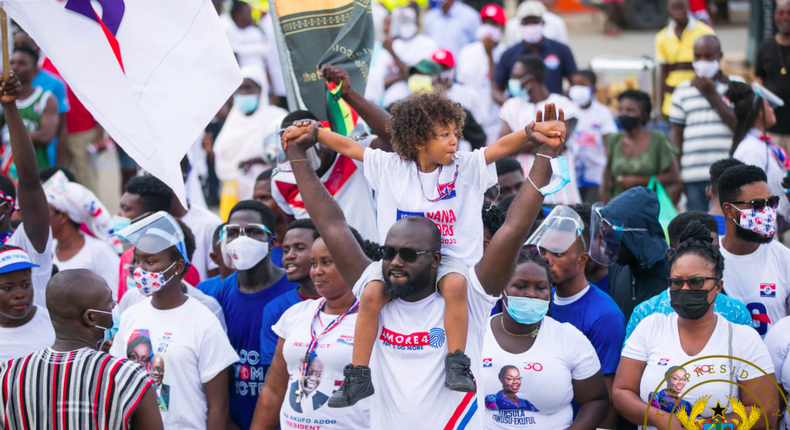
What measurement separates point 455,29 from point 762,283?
8.87m

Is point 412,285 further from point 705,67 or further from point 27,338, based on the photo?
point 705,67

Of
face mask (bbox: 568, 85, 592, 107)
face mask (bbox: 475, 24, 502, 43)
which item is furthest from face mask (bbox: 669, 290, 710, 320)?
face mask (bbox: 475, 24, 502, 43)

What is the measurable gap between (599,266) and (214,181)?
7.94m

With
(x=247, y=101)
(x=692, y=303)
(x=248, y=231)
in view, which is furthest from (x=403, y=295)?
(x=247, y=101)

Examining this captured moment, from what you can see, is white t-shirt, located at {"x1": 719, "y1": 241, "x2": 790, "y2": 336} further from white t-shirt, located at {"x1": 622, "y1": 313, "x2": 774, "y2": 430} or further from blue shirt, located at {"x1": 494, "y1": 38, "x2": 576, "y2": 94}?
blue shirt, located at {"x1": 494, "y1": 38, "x2": 576, "y2": 94}

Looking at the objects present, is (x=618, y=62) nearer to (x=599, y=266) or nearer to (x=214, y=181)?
(x=214, y=181)

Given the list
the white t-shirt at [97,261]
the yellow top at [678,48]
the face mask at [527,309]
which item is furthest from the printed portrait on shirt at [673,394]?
the yellow top at [678,48]

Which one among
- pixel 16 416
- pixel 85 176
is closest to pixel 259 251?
pixel 16 416

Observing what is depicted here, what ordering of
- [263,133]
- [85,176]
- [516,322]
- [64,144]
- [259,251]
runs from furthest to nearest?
[85,176] < [64,144] < [263,133] < [259,251] < [516,322]

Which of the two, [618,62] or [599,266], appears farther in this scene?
[618,62]

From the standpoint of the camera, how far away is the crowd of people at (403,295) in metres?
3.50

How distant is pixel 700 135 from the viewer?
822 centimetres

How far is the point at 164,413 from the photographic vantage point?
454cm

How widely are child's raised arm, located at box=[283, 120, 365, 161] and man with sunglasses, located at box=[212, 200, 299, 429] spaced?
65.2 inches
